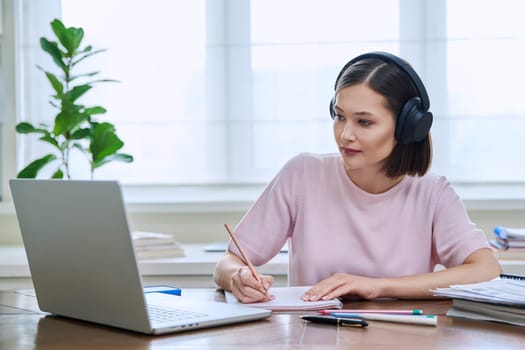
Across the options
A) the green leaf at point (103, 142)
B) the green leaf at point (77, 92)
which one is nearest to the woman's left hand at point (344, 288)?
the green leaf at point (103, 142)

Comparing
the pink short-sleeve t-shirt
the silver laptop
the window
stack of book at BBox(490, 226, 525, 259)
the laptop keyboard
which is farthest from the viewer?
the window

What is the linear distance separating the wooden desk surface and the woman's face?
0.51 metres

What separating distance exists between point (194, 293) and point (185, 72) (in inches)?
64.7

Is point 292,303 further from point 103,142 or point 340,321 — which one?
point 103,142

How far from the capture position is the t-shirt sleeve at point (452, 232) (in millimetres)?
1958

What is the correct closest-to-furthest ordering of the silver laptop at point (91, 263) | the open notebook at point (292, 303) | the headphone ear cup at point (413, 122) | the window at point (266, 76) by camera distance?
1. the silver laptop at point (91, 263)
2. the open notebook at point (292, 303)
3. the headphone ear cup at point (413, 122)
4. the window at point (266, 76)

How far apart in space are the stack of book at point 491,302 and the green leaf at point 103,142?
1619 mm

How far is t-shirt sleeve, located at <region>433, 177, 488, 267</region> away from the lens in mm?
1958

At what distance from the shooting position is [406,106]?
74.2 inches

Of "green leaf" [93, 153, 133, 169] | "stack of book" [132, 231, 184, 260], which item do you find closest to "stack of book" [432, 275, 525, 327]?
"stack of book" [132, 231, 184, 260]

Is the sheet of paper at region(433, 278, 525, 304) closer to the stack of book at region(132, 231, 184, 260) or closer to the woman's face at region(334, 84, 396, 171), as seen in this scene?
the woman's face at region(334, 84, 396, 171)

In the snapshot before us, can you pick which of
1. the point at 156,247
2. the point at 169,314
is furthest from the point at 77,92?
the point at 169,314

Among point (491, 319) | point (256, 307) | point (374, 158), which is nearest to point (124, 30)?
point (374, 158)

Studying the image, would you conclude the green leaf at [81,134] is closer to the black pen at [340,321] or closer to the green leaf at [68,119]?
the green leaf at [68,119]
